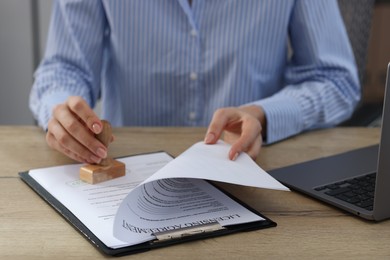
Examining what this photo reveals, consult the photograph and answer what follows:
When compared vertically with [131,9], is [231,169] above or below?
below

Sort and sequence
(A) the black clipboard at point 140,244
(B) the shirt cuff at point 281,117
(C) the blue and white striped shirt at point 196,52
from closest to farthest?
1. (A) the black clipboard at point 140,244
2. (B) the shirt cuff at point 281,117
3. (C) the blue and white striped shirt at point 196,52

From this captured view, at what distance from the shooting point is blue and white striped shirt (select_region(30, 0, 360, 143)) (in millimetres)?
1327

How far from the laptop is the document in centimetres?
9

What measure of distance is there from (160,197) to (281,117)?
1.39 ft

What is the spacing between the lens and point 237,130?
101cm

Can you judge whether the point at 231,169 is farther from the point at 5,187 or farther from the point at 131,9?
the point at 131,9

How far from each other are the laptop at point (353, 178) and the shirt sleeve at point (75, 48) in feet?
1.78

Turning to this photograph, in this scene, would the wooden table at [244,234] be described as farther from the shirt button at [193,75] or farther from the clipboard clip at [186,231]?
the shirt button at [193,75]

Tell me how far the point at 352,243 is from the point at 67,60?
2.70ft

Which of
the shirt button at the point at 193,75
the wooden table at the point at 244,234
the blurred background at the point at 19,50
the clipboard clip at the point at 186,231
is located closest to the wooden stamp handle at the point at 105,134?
the wooden table at the point at 244,234

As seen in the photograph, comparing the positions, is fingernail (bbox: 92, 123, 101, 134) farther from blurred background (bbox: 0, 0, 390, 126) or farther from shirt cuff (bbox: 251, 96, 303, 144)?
blurred background (bbox: 0, 0, 390, 126)

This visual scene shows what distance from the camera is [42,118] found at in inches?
45.0

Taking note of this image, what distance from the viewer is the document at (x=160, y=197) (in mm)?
699

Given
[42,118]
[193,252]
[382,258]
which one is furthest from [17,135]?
[382,258]
